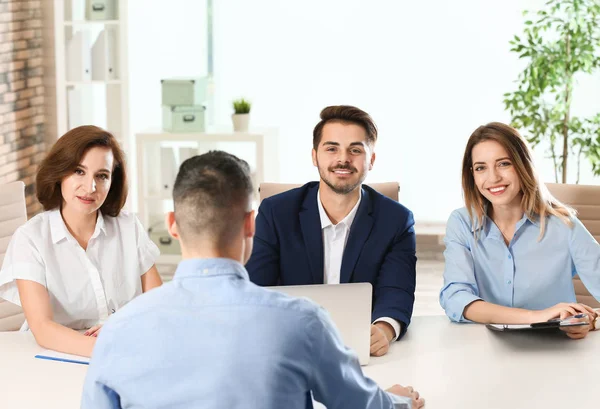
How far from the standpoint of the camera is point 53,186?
239 cm

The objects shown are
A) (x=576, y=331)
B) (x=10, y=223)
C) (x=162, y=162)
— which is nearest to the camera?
(x=576, y=331)

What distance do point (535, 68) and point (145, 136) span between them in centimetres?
233

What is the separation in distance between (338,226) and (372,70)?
3.51 m

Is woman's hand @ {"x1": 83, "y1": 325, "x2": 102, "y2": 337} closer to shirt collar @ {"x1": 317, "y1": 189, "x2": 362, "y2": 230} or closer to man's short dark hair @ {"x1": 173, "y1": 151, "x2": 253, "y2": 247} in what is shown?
shirt collar @ {"x1": 317, "y1": 189, "x2": 362, "y2": 230}

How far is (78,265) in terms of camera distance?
241 cm

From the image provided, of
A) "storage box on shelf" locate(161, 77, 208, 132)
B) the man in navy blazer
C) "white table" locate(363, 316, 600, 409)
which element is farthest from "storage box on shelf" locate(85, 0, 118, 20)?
"white table" locate(363, 316, 600, 409)

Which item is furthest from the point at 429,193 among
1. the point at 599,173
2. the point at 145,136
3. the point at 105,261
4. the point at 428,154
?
the point at 105,261

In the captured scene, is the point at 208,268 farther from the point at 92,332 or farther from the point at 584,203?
the point at 584,203

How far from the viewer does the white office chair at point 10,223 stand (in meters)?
2.81

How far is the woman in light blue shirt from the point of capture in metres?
2.50

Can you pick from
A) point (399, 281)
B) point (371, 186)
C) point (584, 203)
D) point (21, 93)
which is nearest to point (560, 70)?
point (584, 203)

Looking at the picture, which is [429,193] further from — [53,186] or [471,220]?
[53,186]

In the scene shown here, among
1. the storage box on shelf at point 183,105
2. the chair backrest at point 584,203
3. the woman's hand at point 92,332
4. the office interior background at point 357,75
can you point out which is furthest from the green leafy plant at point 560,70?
the woman's hand at point 92,332

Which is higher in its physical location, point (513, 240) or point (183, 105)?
point (183, 105)
